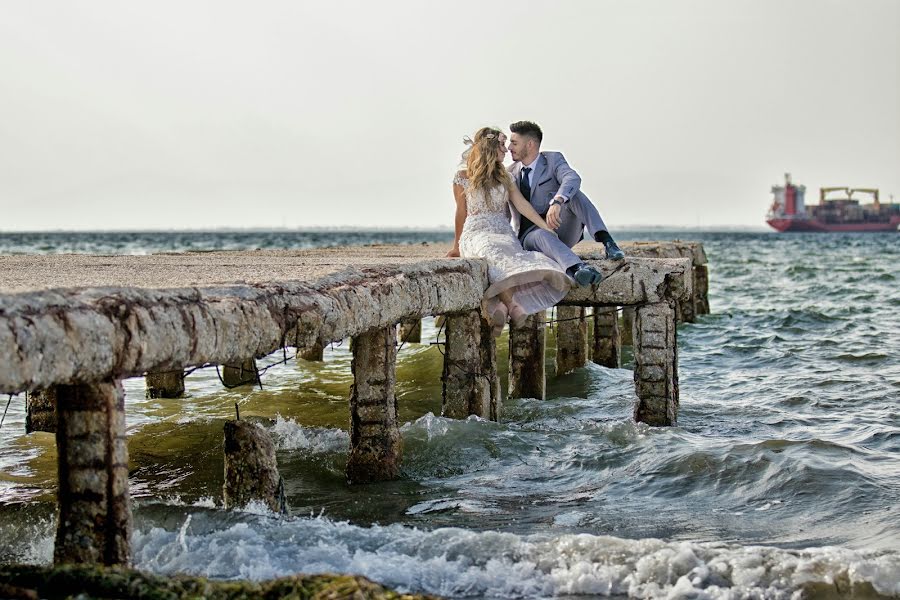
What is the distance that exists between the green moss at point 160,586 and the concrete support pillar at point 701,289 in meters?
17.8

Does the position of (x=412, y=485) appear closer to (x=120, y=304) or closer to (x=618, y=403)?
(x=120, y=304)

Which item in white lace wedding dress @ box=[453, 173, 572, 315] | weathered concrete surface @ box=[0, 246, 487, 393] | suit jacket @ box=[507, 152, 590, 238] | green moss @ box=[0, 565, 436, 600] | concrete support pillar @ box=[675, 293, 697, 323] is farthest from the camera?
concrete support pillar @ box=[675, 293, 697, 323]

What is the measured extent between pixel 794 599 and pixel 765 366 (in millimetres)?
10246

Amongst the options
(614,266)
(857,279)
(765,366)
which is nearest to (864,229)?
(857,279)

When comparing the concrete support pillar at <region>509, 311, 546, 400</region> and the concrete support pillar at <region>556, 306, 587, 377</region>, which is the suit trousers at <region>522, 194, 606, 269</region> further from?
the concrete support pillar at <region>556, 306, 587, 377</region>

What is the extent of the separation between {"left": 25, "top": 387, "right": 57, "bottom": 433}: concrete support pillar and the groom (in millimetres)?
4506

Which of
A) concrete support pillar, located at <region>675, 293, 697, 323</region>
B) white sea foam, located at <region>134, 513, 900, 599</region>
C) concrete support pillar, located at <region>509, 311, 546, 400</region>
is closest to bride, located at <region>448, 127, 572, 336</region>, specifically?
concrete support pillar, located at <region>509, 311, 546, 400</region>

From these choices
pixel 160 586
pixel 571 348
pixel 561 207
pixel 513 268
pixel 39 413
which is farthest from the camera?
pixel 571 348

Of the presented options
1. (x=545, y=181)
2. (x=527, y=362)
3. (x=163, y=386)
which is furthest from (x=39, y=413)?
(x=545, y=181)

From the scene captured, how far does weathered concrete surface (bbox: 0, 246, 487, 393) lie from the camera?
4121mm

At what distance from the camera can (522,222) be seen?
30.6ft

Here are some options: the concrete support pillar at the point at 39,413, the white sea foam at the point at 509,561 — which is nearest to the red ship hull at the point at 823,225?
the concrete support pillar at the point at 39,413

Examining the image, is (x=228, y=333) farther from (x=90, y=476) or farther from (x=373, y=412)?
(x=373, y=412)

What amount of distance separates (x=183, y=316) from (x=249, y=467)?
149 centimetres
